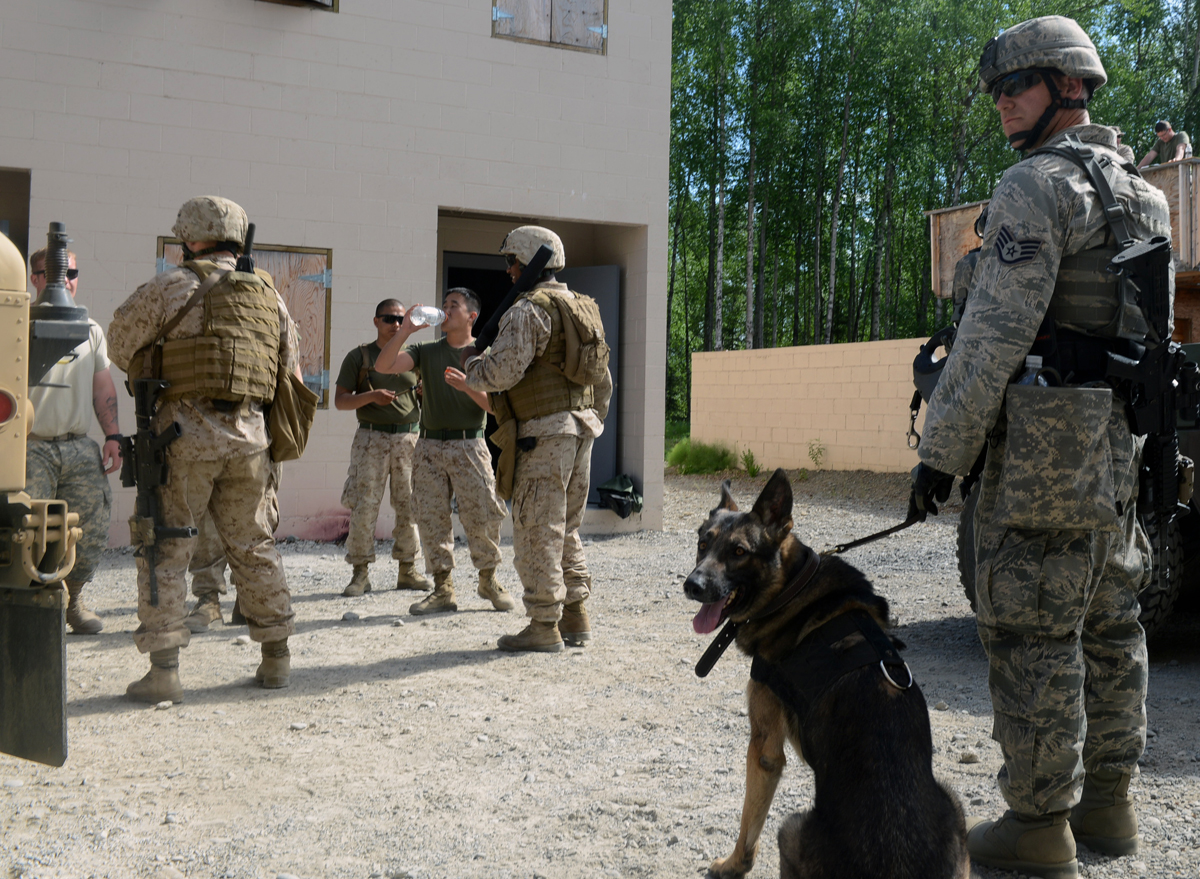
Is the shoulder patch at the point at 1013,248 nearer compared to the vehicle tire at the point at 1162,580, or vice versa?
the shoulder patch at the point at 1013,248

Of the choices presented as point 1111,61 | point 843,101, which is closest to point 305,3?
point 843,101

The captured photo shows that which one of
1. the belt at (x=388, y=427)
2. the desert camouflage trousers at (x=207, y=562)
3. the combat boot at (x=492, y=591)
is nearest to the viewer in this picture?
the desert camouflage trousers at (x=207, y=562)

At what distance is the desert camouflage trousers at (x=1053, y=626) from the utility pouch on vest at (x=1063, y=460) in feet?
0.29

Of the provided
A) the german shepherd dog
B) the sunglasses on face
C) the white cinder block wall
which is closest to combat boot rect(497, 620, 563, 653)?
the german shepherd dog

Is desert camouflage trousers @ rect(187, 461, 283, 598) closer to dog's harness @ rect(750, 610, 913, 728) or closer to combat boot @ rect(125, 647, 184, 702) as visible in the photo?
combat boot @ rect(125, 647, 184, 702)

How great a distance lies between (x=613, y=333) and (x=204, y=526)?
5.18 metres

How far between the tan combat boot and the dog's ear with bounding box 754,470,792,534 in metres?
3.86

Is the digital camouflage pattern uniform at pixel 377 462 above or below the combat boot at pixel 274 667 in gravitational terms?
above

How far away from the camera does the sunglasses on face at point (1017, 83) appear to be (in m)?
2.69

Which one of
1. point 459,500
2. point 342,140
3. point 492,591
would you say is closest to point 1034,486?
point 492,591

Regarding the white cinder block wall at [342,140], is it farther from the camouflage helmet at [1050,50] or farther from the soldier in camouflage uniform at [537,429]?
the camouflage helmet at [1050,50]

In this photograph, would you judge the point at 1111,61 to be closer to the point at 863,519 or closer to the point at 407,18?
the point at 863,519

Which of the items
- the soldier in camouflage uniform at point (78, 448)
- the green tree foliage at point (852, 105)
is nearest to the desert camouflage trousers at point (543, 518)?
the soldier in camouflage uniform at point (78, 448)

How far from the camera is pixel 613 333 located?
1007 centimetres
